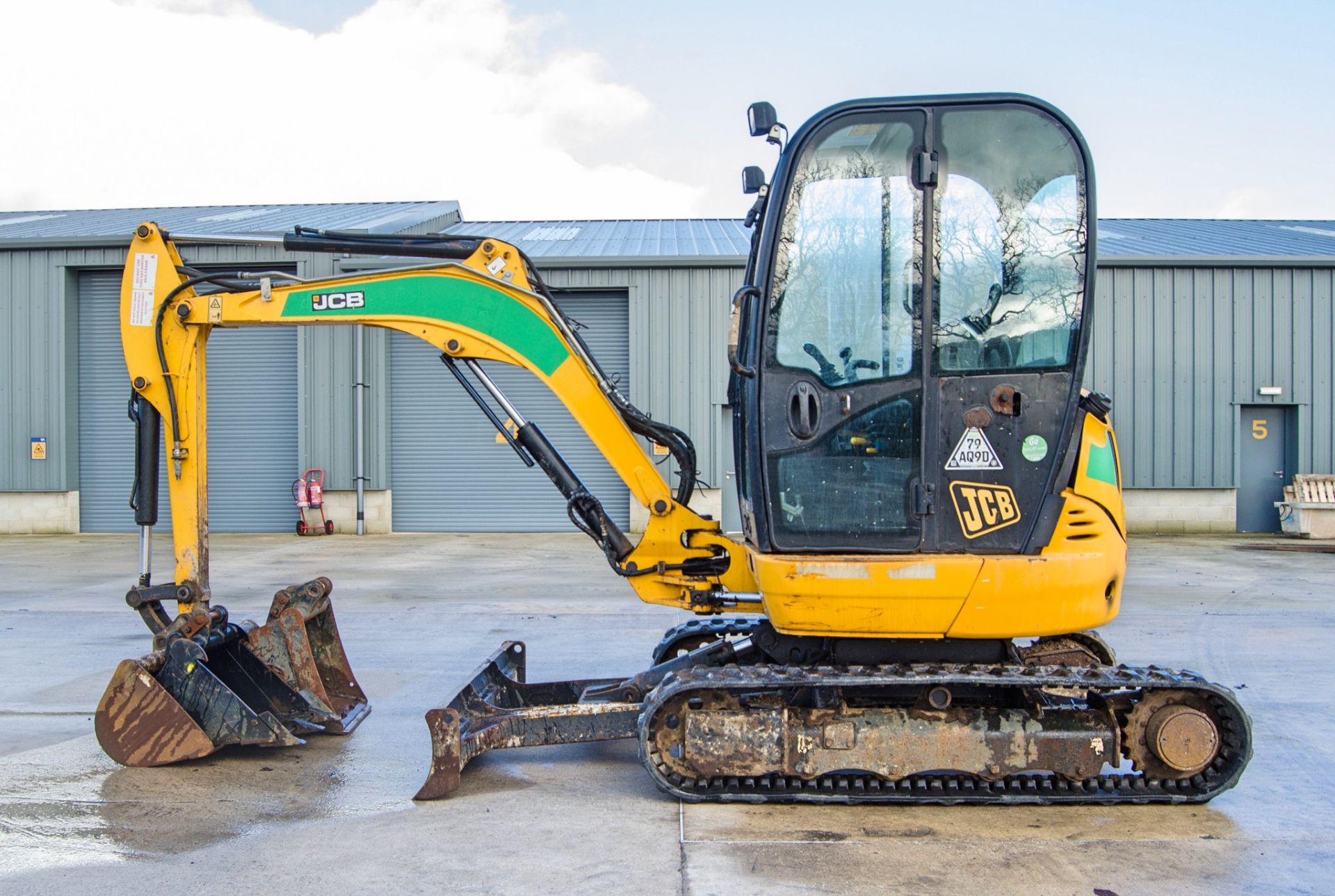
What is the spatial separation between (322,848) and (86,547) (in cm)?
1493

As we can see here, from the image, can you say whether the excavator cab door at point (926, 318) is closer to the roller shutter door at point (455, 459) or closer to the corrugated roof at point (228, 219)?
the roller shutter door at point (455, 459)

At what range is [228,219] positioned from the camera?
76.2 ft

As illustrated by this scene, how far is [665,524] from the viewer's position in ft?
18.3

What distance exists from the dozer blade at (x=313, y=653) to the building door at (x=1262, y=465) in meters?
18.2

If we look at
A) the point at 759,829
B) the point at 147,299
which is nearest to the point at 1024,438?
the point at 759,829

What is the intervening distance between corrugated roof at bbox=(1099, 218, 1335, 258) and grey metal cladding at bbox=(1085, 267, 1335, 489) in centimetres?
55

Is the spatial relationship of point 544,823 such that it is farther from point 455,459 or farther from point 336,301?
point 455,459

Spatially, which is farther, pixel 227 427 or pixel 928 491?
pixel 227 427

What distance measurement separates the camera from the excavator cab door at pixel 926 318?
466 cm

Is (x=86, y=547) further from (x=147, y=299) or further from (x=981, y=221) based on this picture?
(x=981, y=221)

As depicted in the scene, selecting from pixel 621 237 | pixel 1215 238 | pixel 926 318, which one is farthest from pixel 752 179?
pixel 1215 238

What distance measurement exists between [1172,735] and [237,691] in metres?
4.81

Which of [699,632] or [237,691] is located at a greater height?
[699,632]

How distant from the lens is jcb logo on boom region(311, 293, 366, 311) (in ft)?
18.1
